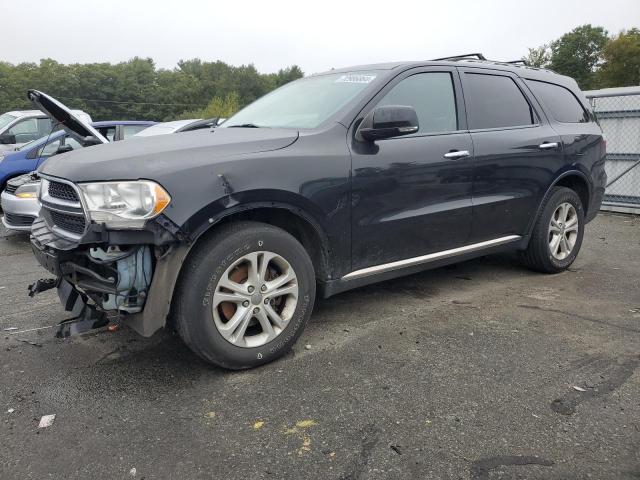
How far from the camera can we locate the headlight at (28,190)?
628cm

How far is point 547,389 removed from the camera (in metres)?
2.77

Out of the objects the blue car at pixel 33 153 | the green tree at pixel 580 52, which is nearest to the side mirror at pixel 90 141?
the blue car at pixel 33 153

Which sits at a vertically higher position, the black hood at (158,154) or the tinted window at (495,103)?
the tinted window at (495,103)

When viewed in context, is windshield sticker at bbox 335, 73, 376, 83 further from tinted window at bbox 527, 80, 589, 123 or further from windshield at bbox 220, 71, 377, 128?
tinted window at bbox 527, 80, 589, 123

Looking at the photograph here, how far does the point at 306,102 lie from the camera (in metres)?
3.80

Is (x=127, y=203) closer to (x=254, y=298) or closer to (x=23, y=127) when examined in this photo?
(x=254, y=298)

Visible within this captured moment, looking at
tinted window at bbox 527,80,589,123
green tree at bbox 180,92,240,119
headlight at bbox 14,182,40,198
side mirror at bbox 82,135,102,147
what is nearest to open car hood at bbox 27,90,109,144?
side mirror at bbox 82,135,102,147

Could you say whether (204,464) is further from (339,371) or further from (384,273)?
(384,273)

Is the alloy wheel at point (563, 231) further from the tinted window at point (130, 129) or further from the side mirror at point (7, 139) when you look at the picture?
the side mirror at point (7, 139)

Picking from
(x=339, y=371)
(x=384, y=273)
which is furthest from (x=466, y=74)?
(x=339, y=371)

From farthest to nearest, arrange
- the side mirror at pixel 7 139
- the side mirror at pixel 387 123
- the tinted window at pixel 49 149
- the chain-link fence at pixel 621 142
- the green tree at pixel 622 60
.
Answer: the green tree at pixel 622 60
the side mirror at pixel 7 139
the chain-link fence at pixel 621 142
the tinted window at pixel 49 149
the side mirror at pixel 387 123

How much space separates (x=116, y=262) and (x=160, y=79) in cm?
9107

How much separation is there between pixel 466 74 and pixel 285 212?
6.71 ft

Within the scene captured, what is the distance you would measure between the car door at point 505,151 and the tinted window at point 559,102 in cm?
18
